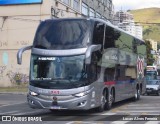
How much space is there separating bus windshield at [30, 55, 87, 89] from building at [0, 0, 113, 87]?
96.1 ft

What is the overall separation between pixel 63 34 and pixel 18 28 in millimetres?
31216

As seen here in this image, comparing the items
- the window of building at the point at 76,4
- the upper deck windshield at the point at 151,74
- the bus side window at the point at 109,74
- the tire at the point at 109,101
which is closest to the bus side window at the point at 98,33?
the bus side window at the point at 109,74

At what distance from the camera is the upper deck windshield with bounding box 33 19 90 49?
55.0 ft

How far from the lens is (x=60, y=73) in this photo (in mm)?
16438

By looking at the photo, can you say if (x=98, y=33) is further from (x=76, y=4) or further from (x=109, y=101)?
(x=76, y=4)

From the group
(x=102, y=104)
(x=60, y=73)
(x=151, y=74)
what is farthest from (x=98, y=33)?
(x=151, y=74)

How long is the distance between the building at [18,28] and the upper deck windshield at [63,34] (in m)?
28.4

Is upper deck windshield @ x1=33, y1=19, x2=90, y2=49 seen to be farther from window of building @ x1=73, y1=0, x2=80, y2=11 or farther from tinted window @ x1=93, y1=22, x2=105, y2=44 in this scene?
window of building @ x1=73, y1=0, x2=80, y2=11

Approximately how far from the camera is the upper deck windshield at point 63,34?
16.8 meters

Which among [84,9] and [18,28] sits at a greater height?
[84,9]

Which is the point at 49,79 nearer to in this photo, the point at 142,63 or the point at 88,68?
the point at 88,68

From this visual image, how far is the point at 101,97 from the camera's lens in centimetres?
1831

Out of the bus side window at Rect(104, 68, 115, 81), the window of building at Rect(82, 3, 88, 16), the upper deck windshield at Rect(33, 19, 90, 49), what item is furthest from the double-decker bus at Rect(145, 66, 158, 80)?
the upper deck windshield at Rect(33, 19, 90, 49)

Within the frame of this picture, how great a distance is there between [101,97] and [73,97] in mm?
2440
